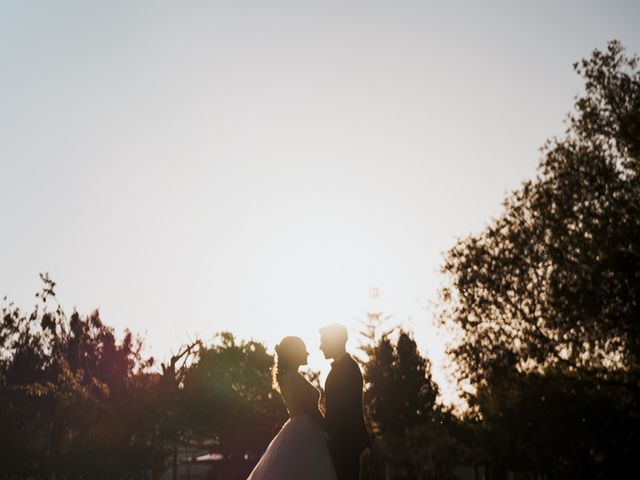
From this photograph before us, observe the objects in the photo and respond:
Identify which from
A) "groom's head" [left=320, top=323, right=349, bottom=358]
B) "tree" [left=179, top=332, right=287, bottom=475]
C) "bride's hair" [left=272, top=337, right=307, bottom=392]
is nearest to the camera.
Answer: "groom's head" [left=320, top=323, right=349, bottom=358]

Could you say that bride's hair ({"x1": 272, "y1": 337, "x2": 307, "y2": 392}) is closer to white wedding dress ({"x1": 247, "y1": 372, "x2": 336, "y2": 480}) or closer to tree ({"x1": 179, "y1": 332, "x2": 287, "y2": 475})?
white wedding dress ({"x1": 247, "y1": 372, "x2": 336, "y2": 480})

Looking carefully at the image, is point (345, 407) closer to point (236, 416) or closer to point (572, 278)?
point (572, 278)

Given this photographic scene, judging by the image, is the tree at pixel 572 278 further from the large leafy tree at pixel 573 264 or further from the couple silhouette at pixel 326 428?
the couple silhouette at pixel 326 428

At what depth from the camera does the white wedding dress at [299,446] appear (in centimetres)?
858

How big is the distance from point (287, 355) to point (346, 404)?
0.87m

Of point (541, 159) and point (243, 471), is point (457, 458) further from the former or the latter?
point (541, 159)

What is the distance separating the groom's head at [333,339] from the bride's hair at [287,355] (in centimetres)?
49

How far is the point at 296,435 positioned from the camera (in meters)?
8.82

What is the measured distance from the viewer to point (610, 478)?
35.9 meters

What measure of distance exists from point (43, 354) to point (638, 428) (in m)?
26.3

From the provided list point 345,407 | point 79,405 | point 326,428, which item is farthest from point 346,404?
point 79,405

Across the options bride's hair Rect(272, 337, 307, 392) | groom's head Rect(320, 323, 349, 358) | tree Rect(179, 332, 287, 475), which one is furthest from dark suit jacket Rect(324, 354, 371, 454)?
tree Rect(179, 332, 287, 475)

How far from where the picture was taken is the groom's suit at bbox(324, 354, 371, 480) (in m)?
8.56

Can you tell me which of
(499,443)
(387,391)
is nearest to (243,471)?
(387,391)
